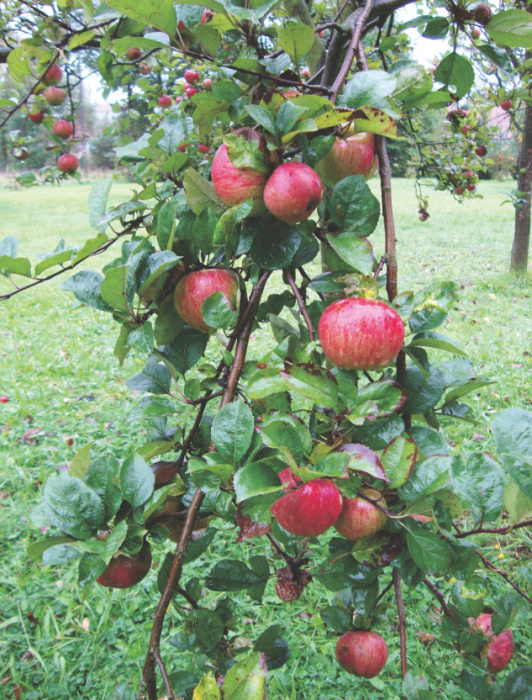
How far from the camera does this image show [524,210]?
13.6 ft

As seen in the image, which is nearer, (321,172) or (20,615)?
(321,172)

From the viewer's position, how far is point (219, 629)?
2.11 ft

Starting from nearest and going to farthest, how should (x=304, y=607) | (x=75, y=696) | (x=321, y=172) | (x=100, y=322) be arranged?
(x=321, y=172) → (x=75, y=696) → (x=304, y=607) → (x=100, y=322)

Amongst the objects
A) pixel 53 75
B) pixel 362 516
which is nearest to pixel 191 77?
pixel 53 75

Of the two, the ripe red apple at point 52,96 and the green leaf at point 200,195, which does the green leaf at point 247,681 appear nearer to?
the green leaf at point 200,195

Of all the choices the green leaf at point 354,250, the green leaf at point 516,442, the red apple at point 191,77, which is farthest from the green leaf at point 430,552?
the red apple at point 191,77

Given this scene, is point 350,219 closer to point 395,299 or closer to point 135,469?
point 395,299

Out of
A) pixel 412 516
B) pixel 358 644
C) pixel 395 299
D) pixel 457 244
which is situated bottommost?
pixel 457 244

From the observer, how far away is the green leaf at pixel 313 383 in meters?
0.45

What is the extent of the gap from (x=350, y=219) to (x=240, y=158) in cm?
14

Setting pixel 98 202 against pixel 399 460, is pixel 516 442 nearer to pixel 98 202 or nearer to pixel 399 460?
pixel 399 460

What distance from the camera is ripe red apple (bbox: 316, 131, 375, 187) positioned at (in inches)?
22.4

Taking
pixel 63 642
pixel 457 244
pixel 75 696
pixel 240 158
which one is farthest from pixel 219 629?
pixel 457 244

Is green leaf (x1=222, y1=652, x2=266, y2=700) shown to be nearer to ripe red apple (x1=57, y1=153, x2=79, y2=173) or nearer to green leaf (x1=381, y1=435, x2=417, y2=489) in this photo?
green leaf (x1=381, y1=435, x2=417, y2=489)
